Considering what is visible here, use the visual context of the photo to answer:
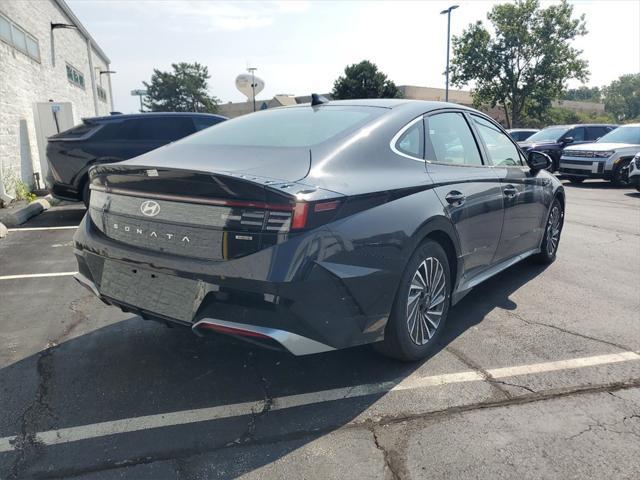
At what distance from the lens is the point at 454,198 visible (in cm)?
324

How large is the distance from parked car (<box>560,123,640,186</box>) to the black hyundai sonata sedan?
1184 cm

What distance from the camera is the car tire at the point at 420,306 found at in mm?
2822

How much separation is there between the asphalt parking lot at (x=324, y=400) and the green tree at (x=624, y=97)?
396 feet

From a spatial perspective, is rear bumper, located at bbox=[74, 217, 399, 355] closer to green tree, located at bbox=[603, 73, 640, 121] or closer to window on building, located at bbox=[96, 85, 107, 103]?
window on building, located at bbox=[96, 85, 107, 103]

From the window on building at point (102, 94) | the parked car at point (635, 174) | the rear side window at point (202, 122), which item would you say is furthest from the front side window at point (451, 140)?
the window on building at point (102, 94)

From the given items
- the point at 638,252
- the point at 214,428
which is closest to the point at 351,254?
the point at 214,428

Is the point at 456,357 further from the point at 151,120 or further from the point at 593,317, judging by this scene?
the point at 151,120

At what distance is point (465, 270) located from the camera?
3496 millimetres

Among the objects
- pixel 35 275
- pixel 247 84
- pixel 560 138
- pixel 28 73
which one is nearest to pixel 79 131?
pixel 35 275

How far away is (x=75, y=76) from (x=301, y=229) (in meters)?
20.9

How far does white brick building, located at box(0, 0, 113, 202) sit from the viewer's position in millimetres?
10758

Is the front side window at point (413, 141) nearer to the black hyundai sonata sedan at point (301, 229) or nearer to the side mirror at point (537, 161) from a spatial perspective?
the black hyundai sonata sedan at point (301, 229)

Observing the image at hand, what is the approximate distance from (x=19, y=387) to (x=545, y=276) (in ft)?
14.9

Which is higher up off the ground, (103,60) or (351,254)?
(103,60)
